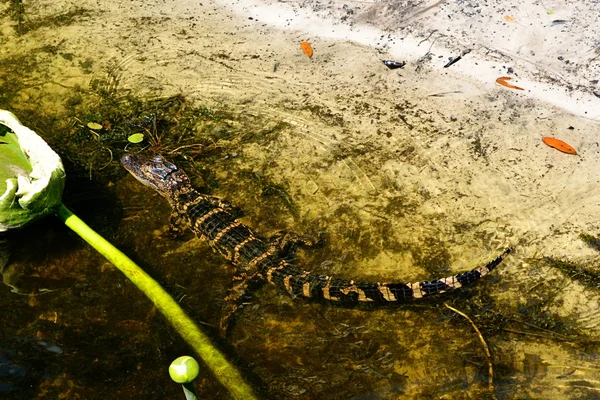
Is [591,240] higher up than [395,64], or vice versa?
[395,64]

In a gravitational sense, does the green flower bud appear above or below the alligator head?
above

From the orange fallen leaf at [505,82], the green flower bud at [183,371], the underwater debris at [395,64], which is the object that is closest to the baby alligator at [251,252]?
the orange fallen leaf at [505,82]

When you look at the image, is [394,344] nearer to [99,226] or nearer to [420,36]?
[99,226]

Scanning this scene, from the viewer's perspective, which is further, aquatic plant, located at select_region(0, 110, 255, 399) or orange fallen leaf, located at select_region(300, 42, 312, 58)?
orange fallen leaf, located at select_region(300, 42, 312, 58)

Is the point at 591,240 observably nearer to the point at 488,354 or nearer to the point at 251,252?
the point at 488,354

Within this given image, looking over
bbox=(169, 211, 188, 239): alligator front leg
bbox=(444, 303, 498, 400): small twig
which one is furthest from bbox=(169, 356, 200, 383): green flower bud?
bbox=(169, 211, 188, 239): alligator front leg

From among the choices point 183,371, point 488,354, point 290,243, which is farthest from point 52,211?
point 488,354

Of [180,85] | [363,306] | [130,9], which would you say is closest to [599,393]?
[363,306]

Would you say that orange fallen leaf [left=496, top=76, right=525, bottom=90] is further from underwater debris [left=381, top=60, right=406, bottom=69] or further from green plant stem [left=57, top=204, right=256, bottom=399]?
green plant stem [left=57, top=204, right=256, bottom=399]
